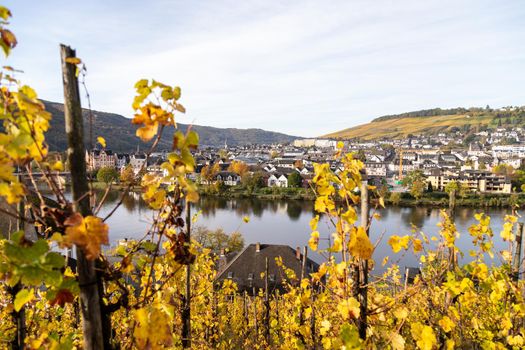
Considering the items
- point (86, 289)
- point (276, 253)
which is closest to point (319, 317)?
point (86, 289)

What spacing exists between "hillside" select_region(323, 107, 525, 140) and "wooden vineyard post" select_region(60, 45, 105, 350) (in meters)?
171

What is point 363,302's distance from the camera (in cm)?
218

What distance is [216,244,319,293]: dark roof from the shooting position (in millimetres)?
16033

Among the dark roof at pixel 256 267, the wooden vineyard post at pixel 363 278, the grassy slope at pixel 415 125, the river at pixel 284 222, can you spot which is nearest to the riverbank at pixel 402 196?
the river at pixel 284 222

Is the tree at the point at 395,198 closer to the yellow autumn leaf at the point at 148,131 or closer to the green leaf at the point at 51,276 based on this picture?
the yellow autumn leaf at the point at 148,131

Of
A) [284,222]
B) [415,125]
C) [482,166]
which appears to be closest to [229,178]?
[284,222]

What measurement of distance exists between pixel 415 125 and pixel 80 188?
19376 centimetres

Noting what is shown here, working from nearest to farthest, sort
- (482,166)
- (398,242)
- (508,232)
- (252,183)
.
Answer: (398,242)
(508,232)
(252,183)
(482,166)

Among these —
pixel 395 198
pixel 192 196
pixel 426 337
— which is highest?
pixel 192 196

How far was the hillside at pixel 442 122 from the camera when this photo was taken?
15112cm

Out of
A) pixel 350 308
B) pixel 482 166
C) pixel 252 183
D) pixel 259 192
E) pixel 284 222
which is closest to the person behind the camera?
pixel 350 308

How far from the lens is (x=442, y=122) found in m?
172

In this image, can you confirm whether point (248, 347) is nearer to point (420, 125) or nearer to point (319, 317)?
point (319, 317)

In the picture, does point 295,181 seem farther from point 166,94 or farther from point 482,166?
point 166,94
